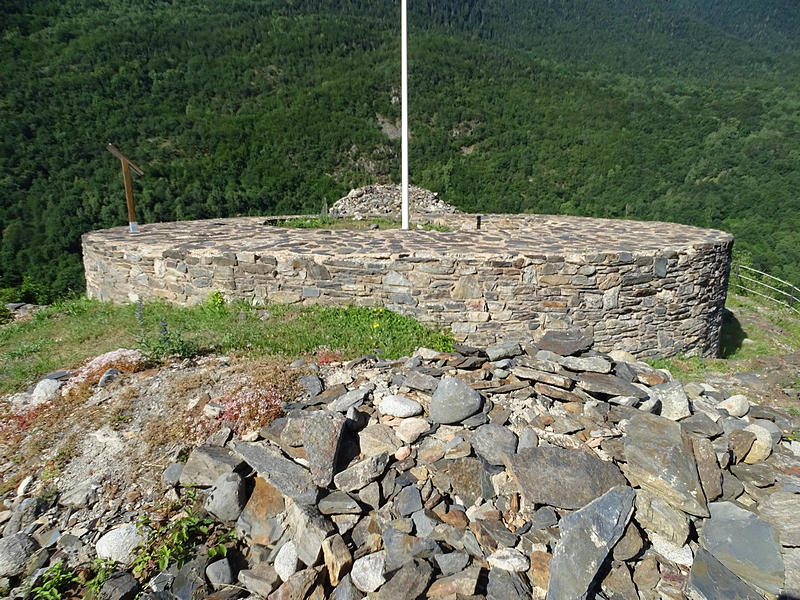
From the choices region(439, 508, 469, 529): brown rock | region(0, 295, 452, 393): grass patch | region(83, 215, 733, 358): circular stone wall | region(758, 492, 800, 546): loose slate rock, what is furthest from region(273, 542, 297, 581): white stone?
region(83, 215, 733, 358): circular stone wall

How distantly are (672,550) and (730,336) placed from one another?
757cm

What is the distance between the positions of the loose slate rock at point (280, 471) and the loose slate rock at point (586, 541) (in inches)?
49.2

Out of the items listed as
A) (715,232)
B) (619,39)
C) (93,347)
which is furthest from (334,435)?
(619,39)

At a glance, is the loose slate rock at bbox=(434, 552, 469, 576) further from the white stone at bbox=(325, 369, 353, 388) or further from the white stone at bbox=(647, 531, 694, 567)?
the white stone at bbox=(325, 369, 353, 388)

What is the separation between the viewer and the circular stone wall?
5004 millimetres

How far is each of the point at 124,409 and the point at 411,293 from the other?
286 centimetres

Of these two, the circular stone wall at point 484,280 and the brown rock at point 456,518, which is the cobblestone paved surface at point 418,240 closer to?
the circular stone wall at point 484,280

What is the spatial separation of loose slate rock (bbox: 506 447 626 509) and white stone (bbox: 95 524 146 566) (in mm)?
1994

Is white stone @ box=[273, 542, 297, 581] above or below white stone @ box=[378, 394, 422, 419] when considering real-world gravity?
below

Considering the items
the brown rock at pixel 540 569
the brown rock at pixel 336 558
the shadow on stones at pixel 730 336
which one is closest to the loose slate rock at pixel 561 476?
the brown rock at pixel 540 569

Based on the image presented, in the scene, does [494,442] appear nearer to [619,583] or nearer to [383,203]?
[619,583]

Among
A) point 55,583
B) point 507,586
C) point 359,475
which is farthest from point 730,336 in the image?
point 55,583

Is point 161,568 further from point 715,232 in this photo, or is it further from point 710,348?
point 715,232

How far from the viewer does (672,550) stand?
235 centimetres
